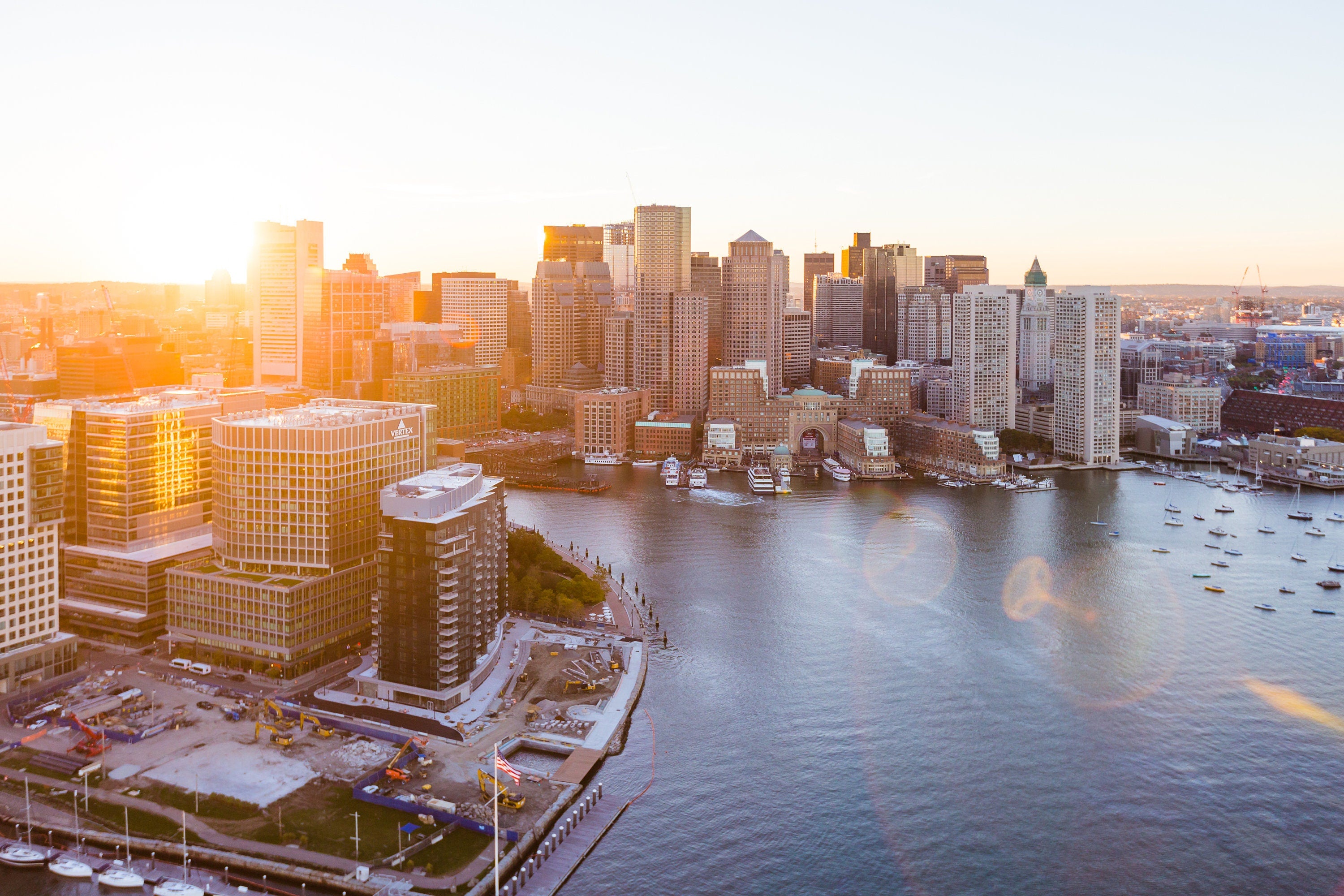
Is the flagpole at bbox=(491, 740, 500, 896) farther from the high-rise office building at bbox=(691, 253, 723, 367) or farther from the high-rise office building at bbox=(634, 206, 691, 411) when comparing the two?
the high-rise office building at bbox=(691, 253, 723, 367)

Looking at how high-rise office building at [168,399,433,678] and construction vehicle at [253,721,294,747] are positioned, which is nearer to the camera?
construction vehicle at [253,721,294,747]

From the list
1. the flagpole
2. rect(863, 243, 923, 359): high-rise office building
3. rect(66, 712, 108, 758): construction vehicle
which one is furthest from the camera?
rect(863, 243, 923, 359): high-rise office building

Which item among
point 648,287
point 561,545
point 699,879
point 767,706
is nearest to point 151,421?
point 561,545

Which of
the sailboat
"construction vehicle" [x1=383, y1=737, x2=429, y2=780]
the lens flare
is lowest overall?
"construction vehicle" [x1=383, y1=737, x2=429, y2=780]

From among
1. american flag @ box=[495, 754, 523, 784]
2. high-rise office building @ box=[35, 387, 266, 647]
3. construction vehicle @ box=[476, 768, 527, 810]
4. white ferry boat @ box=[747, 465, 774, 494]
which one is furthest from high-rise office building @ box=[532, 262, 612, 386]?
american flag @ box=[495, 754, 523, 784]

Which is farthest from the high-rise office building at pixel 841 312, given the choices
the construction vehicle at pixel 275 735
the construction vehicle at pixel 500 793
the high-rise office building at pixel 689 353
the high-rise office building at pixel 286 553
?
the construction vehicle at pixel 500 793

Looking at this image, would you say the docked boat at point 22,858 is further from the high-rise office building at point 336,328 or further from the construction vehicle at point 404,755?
the high-rise office building at point 336,328

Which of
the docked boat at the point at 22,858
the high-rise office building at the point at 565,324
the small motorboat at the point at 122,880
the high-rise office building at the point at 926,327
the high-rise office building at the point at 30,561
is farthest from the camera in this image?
the high-rise office building at the point at 926,327

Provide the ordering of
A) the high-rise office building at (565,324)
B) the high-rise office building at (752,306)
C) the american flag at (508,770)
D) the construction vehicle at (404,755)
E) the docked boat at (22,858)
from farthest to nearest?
1. the high-rise office building at (565,324)
2. the high-rise office building at (752,306)
3. the construction vehicle at (404,755)
4. the american flag at (508,770)
5. the docked boat at (22,858)
